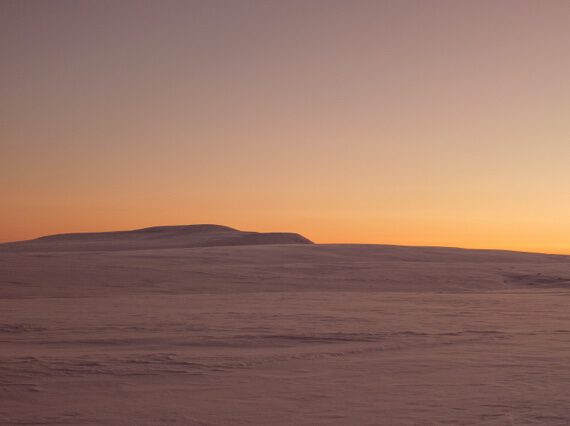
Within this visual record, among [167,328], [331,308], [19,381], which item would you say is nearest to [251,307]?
[331,308]

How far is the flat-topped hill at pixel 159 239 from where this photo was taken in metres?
48.5

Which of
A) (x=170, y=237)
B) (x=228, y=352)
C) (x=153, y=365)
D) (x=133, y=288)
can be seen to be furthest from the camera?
(x=170, y=237)

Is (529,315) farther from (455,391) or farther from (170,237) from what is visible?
(170,237)

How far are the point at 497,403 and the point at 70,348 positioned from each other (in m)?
5.27

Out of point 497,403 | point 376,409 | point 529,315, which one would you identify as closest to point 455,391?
point 497,403

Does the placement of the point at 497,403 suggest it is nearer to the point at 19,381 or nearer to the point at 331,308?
the point at 19,381

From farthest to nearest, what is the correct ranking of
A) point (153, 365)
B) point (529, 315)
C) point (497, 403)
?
point (529, 315) → point (153, 365) → point (497, 403)

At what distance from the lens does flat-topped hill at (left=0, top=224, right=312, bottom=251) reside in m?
48.5

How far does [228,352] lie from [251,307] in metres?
5.50

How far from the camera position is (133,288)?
19.2 meters

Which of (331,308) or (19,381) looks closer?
(19,381)

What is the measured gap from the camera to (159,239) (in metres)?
56.1

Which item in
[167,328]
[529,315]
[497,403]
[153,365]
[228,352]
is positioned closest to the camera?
[497,403]

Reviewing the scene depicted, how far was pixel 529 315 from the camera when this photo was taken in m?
14.0
